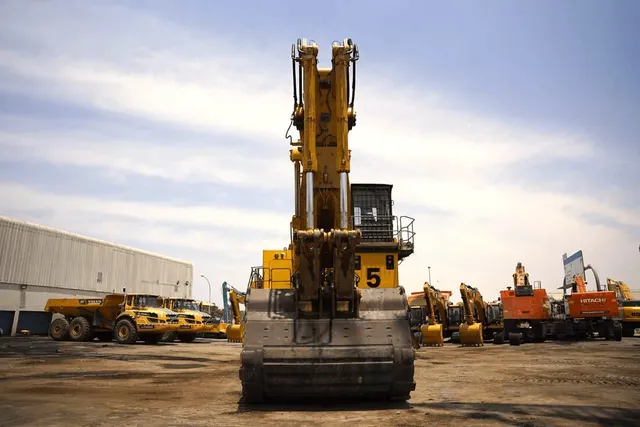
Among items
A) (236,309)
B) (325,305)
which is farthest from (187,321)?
(325,305)

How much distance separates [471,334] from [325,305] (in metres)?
19.8

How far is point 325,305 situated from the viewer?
9227 millimetres

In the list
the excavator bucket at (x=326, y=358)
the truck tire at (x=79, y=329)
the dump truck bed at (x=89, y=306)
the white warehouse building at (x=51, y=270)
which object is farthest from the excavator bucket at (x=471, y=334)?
the white warehouse building at (x=51, y=270)

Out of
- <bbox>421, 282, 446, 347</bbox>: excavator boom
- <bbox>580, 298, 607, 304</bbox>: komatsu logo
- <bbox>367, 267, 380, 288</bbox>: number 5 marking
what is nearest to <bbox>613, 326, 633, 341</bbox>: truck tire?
<bbox>580, 298, 607, 304</bbox>: komatsu logo

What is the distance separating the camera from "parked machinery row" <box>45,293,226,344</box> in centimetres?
2684

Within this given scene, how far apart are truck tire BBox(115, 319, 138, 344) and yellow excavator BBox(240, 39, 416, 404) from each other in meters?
18.5

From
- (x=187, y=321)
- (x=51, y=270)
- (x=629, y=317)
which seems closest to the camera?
(x=187, y=321)

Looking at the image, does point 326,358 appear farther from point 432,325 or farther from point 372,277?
point 432,325

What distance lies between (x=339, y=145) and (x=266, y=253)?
10.7 meters

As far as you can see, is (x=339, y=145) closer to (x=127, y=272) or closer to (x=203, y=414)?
(x=203, y=414)

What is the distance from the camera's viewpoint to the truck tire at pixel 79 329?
28938 mm

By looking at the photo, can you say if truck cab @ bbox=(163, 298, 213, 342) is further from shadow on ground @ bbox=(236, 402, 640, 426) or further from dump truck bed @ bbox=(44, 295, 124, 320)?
shadow on ground @ bbox=(236, 402, 640, 426)

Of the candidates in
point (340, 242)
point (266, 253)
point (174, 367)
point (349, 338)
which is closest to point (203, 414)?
point (349, 338)

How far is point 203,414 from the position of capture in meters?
7.87
